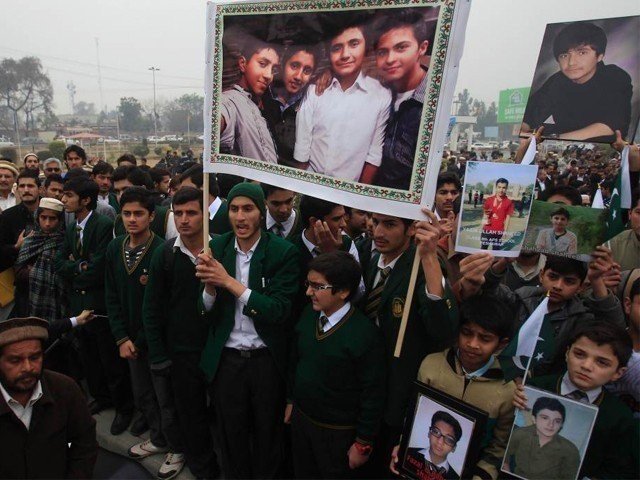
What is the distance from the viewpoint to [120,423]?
13.3 ft

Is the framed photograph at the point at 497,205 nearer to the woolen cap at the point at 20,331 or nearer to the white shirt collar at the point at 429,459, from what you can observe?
the white shirt collar at the point at 429,459

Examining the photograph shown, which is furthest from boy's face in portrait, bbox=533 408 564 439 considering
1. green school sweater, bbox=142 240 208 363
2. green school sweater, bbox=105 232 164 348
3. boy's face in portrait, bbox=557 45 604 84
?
green school sweater, bbox=105 232 164 348

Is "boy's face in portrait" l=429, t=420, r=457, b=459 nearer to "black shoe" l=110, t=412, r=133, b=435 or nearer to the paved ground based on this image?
the paved ground

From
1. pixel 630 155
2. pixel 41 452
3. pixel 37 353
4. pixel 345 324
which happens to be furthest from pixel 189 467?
pixel 630 155

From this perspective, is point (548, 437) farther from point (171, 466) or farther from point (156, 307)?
point (171, 466)

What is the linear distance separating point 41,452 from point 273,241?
1798 mm

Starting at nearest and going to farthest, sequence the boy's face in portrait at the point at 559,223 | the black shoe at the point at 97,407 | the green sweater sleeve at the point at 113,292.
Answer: the boy's face in portrait at the point at 559,223, the green sweater sleeve at the point at 113,292, the black shoe at the point at 97,407

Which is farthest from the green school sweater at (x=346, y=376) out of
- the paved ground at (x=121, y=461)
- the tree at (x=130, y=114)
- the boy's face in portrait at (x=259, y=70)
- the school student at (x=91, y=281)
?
the tree at (x=130, y=114)

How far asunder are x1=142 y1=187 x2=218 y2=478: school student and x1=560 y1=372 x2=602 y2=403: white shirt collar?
2259mm

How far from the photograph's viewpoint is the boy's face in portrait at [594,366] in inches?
79.4

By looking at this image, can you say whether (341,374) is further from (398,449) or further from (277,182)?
(277,182)

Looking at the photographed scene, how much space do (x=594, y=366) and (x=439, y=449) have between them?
81 cm

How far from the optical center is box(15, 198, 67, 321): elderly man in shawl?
4238 millimetres

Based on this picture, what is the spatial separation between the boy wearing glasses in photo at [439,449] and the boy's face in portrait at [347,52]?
1.81 m
